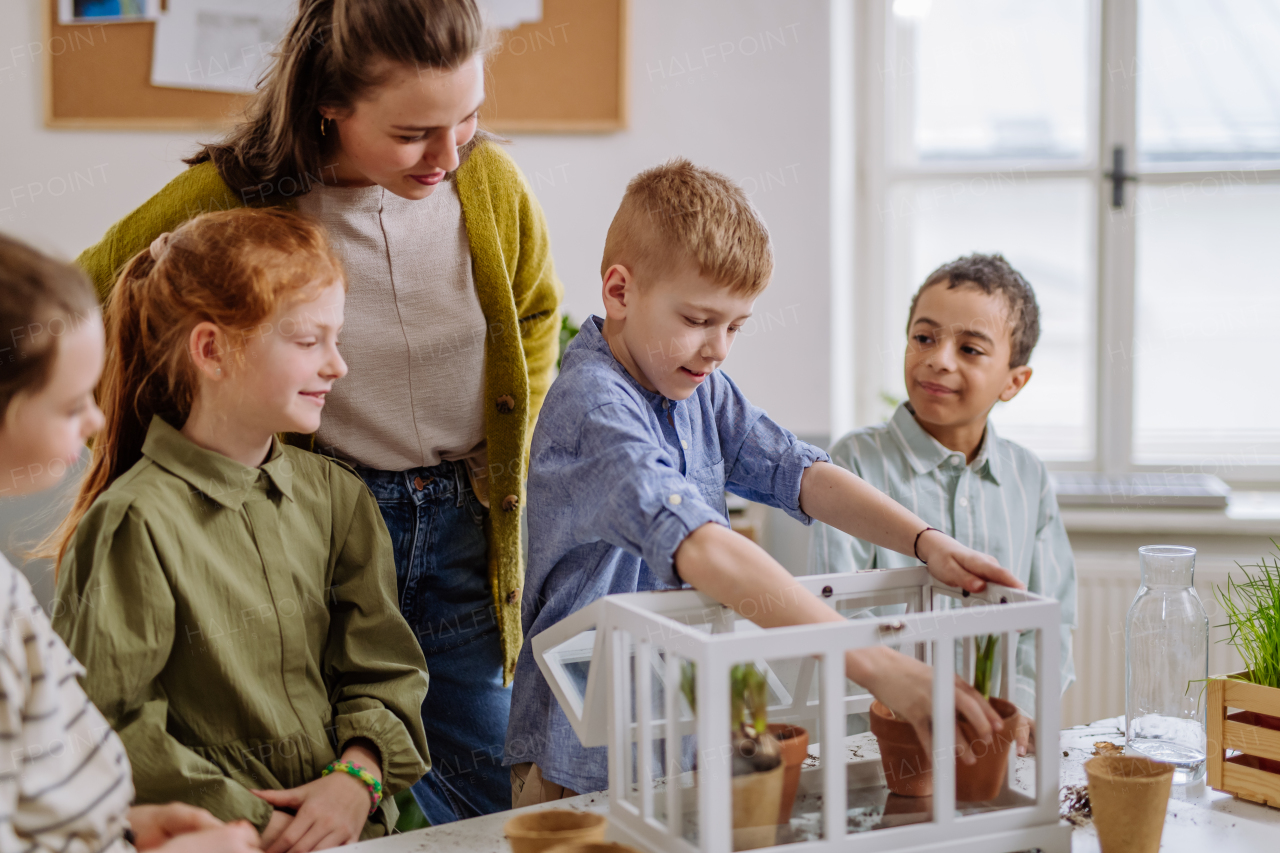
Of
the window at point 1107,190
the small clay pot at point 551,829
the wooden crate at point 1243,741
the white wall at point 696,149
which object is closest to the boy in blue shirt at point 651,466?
the small clay pot at point 551,829

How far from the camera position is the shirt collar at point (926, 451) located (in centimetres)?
157

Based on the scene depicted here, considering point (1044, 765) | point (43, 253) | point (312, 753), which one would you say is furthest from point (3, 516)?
point (1044, 765)

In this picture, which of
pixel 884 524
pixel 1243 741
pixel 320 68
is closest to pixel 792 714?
pixel 884 524

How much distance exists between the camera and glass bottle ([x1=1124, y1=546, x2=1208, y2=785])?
43.7 inches

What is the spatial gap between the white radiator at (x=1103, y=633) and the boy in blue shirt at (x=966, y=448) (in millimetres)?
1121

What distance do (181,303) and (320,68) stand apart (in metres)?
0.30

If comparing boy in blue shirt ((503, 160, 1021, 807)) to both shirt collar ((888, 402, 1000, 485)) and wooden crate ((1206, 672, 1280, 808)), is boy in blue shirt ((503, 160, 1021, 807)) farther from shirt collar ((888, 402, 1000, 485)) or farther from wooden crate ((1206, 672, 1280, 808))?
shirt collar ((888, 402, 1000, 485))

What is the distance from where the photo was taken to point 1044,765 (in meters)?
0.90

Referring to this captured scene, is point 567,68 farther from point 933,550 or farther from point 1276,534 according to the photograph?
point 1276,534

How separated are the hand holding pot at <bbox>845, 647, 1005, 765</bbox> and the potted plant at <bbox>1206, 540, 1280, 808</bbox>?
0.39 m

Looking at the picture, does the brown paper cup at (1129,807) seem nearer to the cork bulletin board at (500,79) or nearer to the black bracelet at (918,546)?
the black bracelet at (918,546)

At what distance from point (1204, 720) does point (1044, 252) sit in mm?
2020

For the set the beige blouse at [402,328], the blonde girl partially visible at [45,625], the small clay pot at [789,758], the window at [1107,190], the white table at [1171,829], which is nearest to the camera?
the blonde girl partially visible at [45,625]

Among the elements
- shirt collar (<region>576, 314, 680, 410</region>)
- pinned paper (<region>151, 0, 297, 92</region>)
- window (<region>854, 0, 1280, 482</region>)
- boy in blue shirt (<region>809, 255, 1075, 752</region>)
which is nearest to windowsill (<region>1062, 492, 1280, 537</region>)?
window (<region>854, 0, 1280, 482</region>)
